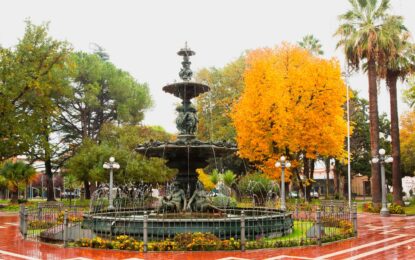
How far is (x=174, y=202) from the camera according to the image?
15531 mm

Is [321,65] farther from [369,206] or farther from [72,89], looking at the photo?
[72,89]

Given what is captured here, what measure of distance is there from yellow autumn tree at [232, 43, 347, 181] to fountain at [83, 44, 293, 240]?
12.0m

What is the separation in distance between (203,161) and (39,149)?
89.7 ft

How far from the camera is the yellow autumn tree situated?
95.4ft

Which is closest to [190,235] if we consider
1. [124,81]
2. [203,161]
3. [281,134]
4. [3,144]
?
[203,161]

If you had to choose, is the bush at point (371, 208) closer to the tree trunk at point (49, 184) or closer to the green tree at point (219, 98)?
the green tree at point (219, 98)

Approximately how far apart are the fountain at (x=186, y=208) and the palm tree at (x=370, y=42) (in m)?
14.1

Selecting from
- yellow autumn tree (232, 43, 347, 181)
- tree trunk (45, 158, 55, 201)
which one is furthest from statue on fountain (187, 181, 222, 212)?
tree trunk (45, 158, 55, 201)

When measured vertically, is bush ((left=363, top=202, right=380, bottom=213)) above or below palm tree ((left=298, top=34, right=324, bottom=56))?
below

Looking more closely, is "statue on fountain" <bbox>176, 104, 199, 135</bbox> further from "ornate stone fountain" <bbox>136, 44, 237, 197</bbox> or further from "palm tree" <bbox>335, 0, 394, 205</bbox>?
"palm tree" <bbox>335, 0, 394, 205</bbox>

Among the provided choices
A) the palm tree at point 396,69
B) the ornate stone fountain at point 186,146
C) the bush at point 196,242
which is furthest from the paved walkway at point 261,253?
the palm tree at point 396,69

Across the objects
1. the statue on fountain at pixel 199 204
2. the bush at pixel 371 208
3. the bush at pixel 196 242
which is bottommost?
the bush at pixel 371 208

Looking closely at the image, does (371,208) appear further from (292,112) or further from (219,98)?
(219,98)

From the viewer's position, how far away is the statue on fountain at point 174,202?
50.8ft
